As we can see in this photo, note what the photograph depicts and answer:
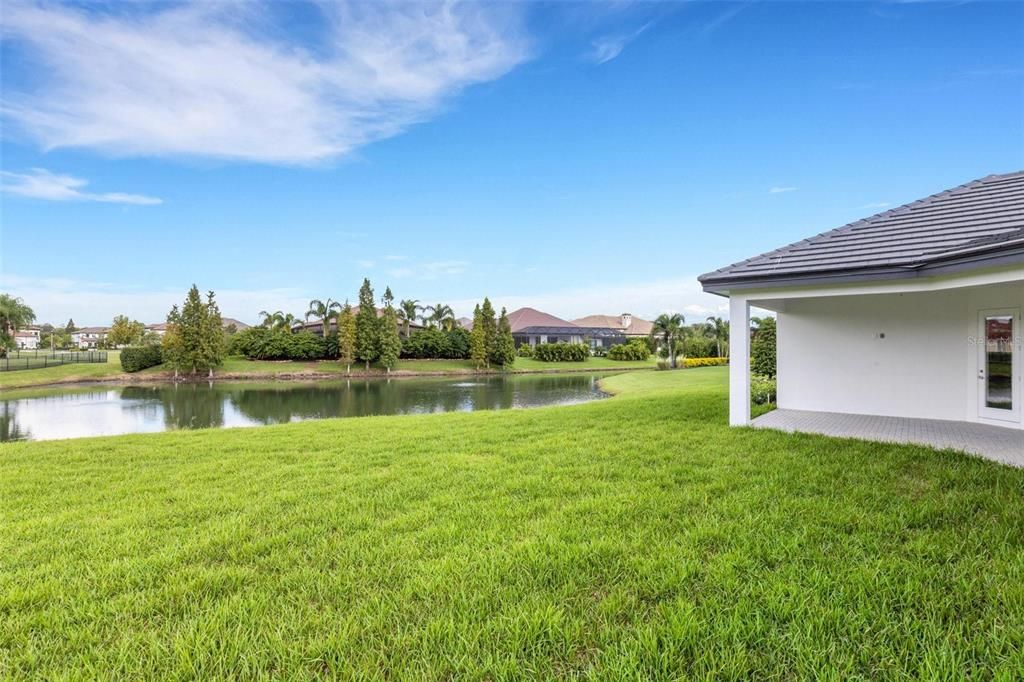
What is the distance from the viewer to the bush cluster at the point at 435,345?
4410cm

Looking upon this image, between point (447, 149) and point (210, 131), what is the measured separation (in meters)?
7.77

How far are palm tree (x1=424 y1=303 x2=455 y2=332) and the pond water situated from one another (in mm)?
19765

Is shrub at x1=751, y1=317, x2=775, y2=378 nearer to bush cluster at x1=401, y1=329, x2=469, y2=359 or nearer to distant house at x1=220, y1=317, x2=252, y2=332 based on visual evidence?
bush cluster at x1=401, y1=329, x2=469, y2=359

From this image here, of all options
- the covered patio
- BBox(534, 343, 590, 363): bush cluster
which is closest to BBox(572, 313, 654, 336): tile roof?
BBox(534, 343, 590, 363): bush cluster

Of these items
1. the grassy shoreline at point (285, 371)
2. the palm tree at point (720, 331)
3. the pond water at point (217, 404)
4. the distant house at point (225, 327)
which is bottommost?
the pond water at point (217, 404)

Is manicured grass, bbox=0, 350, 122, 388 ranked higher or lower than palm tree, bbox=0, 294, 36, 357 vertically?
lower

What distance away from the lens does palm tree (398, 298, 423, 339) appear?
1976 inches

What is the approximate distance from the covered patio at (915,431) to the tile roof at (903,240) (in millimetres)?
2277

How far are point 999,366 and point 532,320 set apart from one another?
6559 centimetres

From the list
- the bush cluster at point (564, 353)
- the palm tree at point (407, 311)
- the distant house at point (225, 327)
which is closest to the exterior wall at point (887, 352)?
the bush cluster at point (564, 353)

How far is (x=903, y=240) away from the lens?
7211mm

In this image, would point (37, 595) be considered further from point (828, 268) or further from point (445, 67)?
point (445, 67)

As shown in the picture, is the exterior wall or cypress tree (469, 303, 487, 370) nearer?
the exterior wall

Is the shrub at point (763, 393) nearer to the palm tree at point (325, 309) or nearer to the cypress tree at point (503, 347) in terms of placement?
the cypress tree at point (503, 347)
